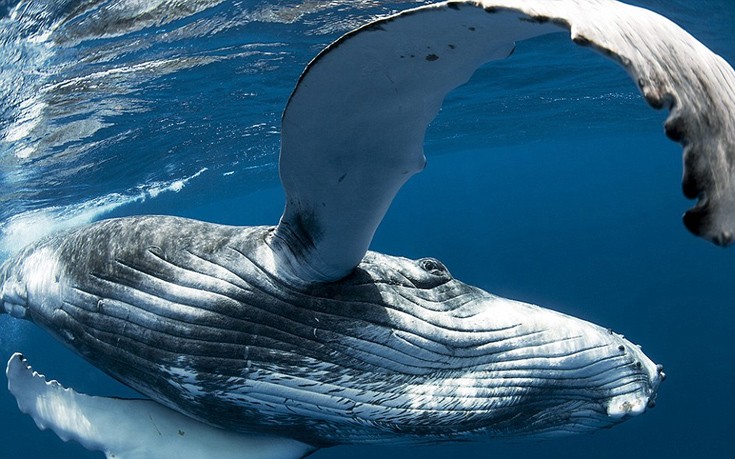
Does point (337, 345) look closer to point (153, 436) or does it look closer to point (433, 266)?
point (433, 266)

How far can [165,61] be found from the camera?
10.7 meters

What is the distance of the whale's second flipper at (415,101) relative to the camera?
4.36ft

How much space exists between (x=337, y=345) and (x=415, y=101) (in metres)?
1.53

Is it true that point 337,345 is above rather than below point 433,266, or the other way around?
below

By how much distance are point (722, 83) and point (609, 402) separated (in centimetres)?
257

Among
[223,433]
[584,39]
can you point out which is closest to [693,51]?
[584,39]

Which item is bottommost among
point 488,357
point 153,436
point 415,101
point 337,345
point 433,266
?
point 153,436

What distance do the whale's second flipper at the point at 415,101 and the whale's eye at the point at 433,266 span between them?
1.90ft

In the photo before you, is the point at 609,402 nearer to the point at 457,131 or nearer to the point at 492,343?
the point at 492,343

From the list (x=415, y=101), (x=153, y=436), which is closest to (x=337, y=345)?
(x=415, y=101)

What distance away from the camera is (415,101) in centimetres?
231

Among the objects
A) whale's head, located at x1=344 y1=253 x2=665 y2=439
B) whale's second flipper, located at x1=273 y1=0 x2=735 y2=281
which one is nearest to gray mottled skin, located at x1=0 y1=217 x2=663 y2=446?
whale's head, located at x1=344 y1=253 x2=665 y2=439

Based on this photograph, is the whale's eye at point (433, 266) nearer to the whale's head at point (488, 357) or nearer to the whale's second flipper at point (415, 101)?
the whale's head at point (488, 357)

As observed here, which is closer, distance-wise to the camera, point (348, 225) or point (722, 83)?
point (722, 83)
